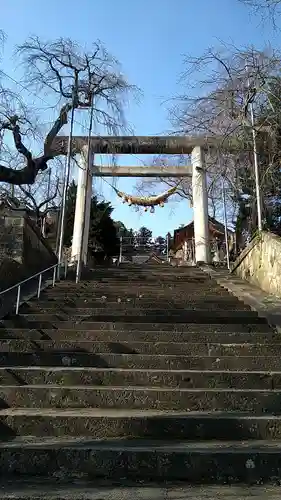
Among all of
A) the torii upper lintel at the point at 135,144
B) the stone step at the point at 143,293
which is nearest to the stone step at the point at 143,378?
the stone step at the point at 143,293

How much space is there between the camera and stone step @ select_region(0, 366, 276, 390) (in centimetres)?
499

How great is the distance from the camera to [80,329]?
271 inches

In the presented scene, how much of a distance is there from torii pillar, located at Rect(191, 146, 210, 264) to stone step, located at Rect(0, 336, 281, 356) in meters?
12.6

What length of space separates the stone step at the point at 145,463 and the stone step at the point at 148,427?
1.16 feet

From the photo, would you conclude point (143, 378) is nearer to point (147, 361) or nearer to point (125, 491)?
point (147, 361)

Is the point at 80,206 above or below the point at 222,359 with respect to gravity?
above

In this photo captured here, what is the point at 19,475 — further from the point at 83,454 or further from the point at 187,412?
the point at 187,412

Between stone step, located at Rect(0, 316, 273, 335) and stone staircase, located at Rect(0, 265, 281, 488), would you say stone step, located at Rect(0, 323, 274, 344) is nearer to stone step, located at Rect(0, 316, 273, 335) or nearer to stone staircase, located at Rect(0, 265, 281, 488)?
stone staircase, located at Rect(0, 265, 281, 488)

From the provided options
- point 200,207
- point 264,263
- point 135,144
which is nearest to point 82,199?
point 135,144

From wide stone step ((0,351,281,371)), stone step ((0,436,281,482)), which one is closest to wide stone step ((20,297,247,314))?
wide stone step ((0,351,281,371))

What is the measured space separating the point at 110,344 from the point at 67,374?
1045 mm

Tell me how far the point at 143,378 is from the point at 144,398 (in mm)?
466

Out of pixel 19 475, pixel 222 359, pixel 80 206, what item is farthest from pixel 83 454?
pixel 80 206

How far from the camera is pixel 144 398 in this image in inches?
183
